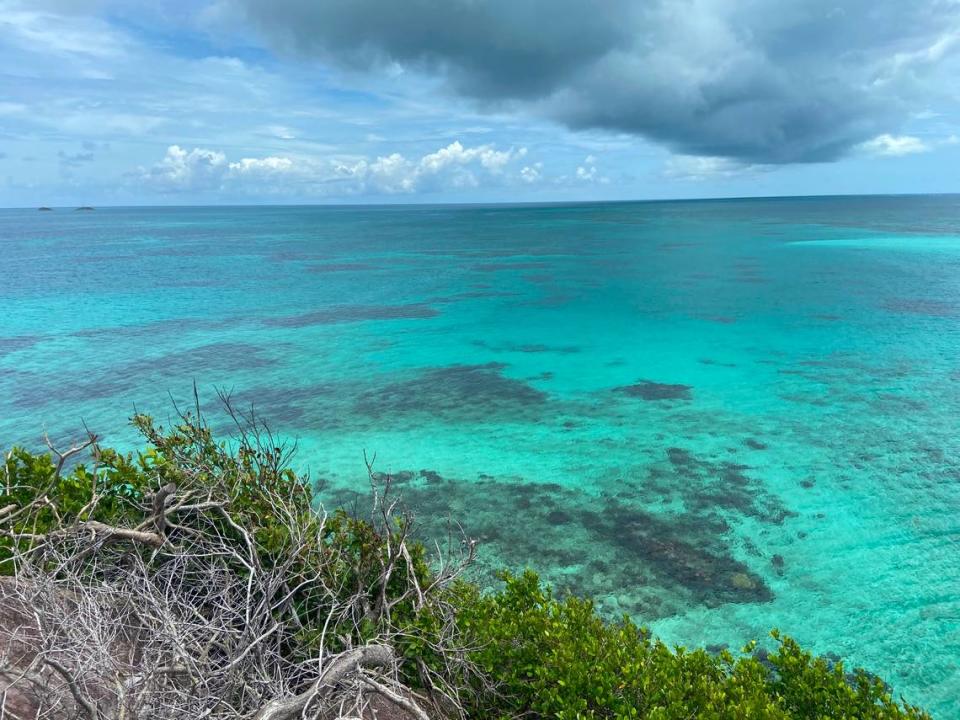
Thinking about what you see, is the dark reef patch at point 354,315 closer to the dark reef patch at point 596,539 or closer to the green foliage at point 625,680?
the dark reef patch at point 596,539

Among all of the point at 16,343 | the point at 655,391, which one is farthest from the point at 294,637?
the point at 16,343

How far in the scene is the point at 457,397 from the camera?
19.3m

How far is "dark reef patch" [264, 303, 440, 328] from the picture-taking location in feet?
97.8

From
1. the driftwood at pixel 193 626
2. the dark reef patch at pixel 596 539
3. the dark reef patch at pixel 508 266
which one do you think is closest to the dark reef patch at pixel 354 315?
the dark reef patch at pixel 508 266

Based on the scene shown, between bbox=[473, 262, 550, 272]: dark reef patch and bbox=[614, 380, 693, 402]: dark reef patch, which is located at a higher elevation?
bbox=[473, 262, 550, 272]: dark reef patch

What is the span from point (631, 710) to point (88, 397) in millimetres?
20104

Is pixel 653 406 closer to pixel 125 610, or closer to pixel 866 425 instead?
pixel 866 425

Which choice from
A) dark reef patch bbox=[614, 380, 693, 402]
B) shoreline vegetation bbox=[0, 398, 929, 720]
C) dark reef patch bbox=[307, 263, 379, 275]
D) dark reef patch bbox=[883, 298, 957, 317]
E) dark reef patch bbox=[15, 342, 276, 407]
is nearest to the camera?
shoreline vegetation bbox=[0, 398, 929, 720]

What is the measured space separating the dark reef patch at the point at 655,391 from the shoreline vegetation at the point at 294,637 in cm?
1304

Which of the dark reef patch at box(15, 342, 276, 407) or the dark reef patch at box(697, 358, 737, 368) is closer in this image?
the dark reef patch at box(15, 342, 276, 407)

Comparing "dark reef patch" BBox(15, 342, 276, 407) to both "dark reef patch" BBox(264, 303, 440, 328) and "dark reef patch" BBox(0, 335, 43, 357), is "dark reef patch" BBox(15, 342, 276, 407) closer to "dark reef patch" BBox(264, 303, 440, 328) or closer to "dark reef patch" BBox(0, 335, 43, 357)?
"dark reef patch" BBox(264, 303, 440, 328)

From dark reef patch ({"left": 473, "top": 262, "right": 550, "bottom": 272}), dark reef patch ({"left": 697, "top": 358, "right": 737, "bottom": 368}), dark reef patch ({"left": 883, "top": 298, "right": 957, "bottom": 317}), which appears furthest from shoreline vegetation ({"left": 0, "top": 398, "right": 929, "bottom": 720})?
dark reef patch ({"left": 473, "top": 262, "right": 550, "bottom": 272})

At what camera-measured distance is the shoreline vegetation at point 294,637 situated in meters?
4.58

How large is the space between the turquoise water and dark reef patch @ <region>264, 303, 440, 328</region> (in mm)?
261
